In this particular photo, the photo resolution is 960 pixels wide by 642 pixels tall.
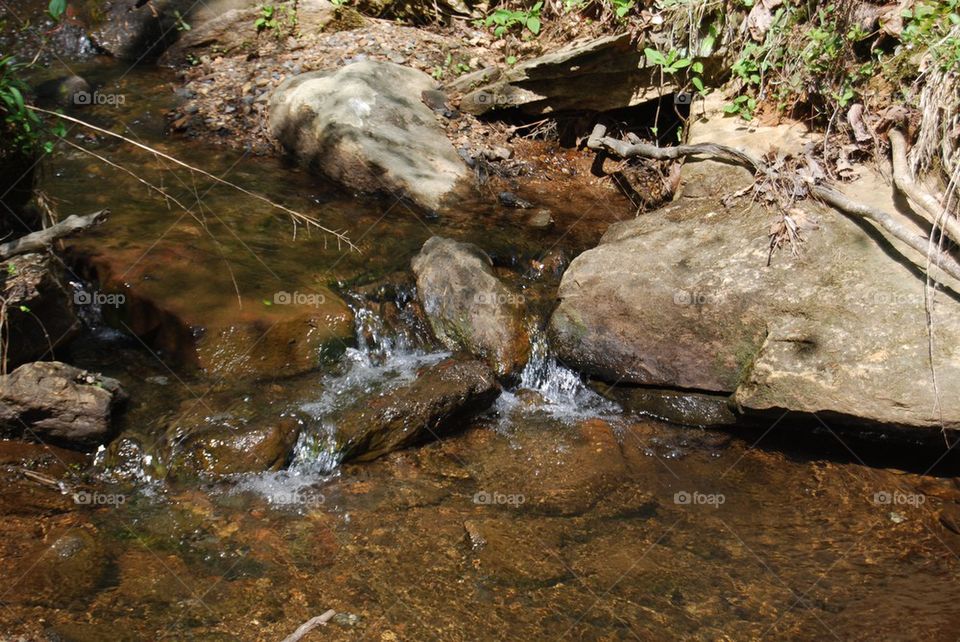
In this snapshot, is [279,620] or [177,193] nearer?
[279,620]

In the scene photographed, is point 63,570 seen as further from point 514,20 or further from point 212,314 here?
point 514,20

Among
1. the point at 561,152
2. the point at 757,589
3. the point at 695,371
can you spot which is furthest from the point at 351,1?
the point at 757,589

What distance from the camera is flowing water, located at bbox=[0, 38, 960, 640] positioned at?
326 cm

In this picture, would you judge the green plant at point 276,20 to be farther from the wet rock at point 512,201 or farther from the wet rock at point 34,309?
the wet rock at point 34,309

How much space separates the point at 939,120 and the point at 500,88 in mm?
3939

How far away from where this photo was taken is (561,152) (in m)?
7.59

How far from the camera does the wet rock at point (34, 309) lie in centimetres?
412

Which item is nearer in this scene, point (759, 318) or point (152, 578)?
point (152, 578)

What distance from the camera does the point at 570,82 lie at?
23.5 feet

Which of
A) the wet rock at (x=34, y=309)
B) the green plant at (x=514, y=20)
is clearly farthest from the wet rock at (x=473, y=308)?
the green plant at (x=514, y=20)

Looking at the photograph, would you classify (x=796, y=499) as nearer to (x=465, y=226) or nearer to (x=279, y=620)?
(x=279, y=620)

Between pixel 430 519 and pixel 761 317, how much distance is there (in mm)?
2393

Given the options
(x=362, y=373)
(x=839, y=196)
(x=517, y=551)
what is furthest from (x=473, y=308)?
(x=839, y=196)

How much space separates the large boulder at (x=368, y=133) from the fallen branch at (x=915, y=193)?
3.40m
